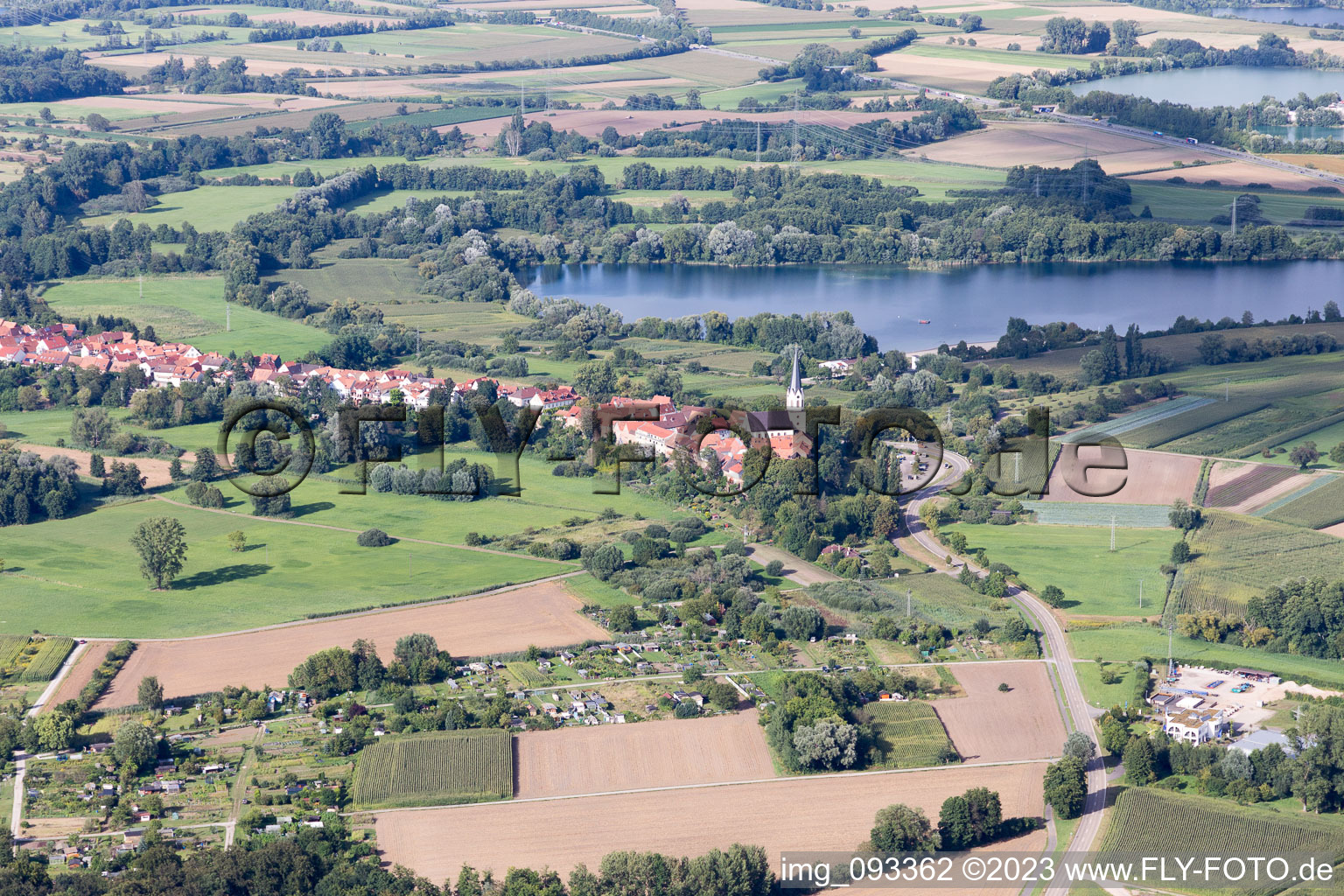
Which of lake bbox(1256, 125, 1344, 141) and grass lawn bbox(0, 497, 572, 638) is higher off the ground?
lake bbox(1256, 125, 1344, 141)

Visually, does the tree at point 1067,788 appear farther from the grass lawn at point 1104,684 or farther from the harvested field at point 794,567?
the harvested field at point 794,567

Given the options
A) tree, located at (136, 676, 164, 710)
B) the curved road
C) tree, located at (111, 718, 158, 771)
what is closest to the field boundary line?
the curved road

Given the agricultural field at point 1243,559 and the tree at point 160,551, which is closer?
the agricultural field at point 1243,559

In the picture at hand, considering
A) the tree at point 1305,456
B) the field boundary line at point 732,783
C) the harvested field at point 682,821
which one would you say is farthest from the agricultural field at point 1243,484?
the harvested field at point 682,821

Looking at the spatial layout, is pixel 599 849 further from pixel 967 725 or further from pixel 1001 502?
pixel 1001 502

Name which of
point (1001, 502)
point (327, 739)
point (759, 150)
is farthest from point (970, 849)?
point (759, 150)

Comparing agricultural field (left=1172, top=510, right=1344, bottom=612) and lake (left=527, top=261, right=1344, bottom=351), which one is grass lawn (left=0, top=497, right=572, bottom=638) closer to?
agricultural field (left=1172, top=510, right=1344, bottom=612)
